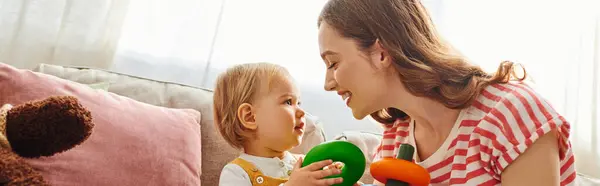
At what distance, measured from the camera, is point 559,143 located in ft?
3.77

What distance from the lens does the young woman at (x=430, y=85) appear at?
3.86 ft

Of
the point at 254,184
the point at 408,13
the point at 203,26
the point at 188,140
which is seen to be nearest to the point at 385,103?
the point at 408,13

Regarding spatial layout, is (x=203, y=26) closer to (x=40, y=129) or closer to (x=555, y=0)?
(x=555, y=0)

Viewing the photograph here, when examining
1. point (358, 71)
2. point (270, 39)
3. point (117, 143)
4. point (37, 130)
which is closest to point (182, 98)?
point (117, 143)

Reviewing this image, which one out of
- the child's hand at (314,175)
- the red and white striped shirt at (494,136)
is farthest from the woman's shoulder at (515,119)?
the child's hand at (314,175)

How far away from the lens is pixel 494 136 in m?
1.16

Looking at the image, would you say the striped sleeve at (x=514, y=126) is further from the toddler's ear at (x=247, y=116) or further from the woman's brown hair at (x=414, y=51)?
the toddler's ear at (x=247, y=116)

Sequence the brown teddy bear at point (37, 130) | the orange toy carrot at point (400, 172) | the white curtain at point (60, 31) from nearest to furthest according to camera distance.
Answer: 1. the brown teddy bear at point (37, 130)
2. the orange toy carrot at point (400, 172)
3. the white curtain at point (60, 31)

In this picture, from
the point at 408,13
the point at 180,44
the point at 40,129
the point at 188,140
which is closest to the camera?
the point at 40,129

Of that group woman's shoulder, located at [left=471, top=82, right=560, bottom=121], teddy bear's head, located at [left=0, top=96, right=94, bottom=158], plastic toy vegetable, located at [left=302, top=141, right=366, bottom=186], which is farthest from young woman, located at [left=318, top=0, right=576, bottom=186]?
teddy bear's head, located at [left=0, top=96, right=94, bottom=158]

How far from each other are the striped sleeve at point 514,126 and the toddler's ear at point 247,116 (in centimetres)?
50

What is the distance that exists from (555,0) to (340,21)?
4.10 ft

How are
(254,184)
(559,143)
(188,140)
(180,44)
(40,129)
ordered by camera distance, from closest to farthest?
(40,129), (559,143), (254,184), (188,140), (180,44)

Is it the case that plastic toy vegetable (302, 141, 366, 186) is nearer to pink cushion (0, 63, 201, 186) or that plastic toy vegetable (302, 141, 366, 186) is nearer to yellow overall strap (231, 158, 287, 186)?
yellow overall strap (231, 158, 287, 186)
